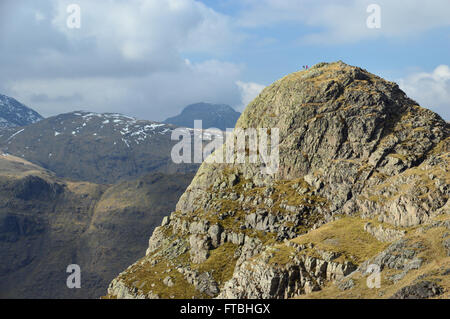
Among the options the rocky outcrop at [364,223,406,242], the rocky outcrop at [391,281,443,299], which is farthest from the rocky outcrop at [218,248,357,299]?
the rocky outcrop at [391,281,443,299]

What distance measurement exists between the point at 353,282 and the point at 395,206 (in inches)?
1696

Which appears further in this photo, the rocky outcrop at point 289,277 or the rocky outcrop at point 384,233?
the rocky outcrop at point 384,233

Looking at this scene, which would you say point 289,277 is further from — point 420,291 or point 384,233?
point 420,291

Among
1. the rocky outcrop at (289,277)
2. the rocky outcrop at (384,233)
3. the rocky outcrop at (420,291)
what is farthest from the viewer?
the rocky outcrop at (384,233)

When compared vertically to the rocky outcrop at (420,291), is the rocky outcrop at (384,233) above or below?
above

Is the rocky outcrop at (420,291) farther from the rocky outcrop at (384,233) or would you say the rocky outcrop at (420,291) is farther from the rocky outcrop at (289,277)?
the rocky outcrop at (384,233)

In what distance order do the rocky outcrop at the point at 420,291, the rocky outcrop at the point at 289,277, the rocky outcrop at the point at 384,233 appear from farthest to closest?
the rocky outcrop at the point at 384,233, the rocky outcrop at the point at 289,277, the rocky outcrop at the point at 420,291

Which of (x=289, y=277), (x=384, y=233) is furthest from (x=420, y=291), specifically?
(x=289, y=277)

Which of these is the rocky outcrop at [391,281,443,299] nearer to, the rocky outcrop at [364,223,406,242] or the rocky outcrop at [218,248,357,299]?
the rocky outcrop at [218,248,357,299]

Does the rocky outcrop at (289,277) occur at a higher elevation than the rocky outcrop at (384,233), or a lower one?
lower

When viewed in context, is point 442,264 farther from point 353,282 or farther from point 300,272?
point 300,272

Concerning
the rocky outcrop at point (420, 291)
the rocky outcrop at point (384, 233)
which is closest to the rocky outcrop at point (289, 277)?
the rocky outcrop at point (384, 233)
